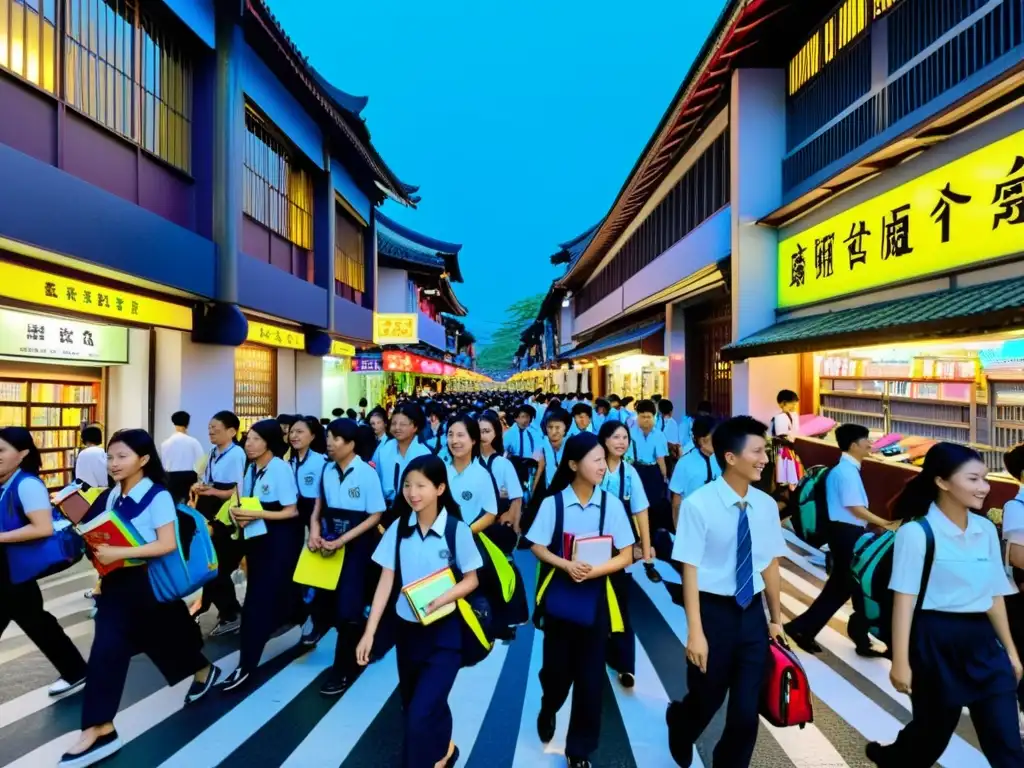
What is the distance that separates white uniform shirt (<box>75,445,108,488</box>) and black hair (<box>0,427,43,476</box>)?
11.4 ft

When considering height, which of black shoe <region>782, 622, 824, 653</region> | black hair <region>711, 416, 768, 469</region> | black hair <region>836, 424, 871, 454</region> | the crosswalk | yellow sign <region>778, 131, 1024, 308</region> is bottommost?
the crosswalk

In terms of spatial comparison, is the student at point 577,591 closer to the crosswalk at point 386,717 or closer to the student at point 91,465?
the crosswalk at point 386,717

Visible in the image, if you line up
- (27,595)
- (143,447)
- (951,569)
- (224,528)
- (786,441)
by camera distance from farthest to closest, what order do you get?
(786,441), (224,528), (27,595), (143,447), (951,569)

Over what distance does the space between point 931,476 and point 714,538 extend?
1103 millimetres

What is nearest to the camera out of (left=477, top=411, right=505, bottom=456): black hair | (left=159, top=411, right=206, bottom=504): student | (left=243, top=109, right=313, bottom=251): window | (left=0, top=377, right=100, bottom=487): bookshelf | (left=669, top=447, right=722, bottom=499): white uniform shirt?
(left=669, top=447, right=722, bottom=499): white uniform shirt

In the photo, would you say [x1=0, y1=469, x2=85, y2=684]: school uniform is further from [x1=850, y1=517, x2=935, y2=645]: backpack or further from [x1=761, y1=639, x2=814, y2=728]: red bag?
[x1=850, y1=517, x2=935, y2=645]: backpack

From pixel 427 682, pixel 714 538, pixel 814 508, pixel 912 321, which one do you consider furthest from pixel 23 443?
pixel 912 321

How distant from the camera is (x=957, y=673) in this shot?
3088mm

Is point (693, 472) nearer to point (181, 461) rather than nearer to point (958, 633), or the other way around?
point (958, 633)

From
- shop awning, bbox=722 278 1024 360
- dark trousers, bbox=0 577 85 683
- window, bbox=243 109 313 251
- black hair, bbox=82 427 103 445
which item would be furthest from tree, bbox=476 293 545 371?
dark trousers, bbox=0 577 85 683

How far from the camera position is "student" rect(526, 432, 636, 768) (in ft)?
12.3

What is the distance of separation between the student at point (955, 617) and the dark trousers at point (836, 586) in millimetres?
2353

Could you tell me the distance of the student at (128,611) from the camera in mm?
3945

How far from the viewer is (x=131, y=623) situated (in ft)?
13.4
